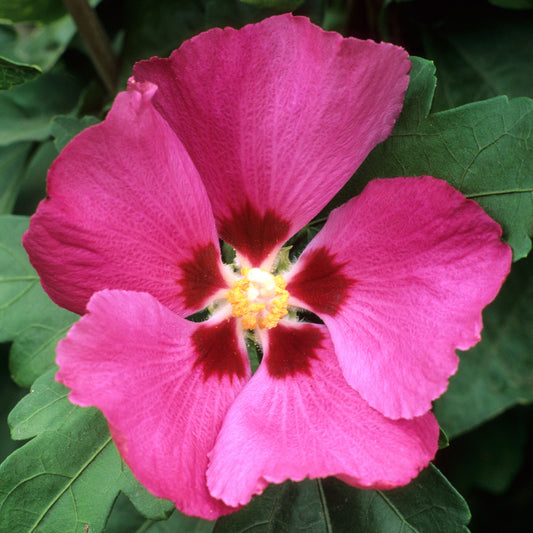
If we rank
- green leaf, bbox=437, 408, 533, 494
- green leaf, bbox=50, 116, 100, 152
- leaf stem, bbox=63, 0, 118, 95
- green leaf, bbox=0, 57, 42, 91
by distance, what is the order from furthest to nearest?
green leaf, bbox=437, 408, 533, 494
leaf stem, bbox=63, 0, 118, 95
green leaf, bbox=50, 116, 100, 152
green leaf, bbox=0, 57, 42, 91

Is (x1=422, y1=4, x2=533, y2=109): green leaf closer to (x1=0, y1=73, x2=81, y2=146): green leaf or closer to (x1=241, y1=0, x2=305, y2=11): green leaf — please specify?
(x1=241, y1=0, x2=305, y2=11): green leaf

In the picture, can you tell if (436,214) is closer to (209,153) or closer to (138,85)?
(209,153)

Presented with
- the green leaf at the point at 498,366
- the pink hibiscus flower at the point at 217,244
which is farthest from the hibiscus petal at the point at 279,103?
the green leaf at the point at 498,366

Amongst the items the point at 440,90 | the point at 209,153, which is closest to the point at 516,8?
the point at 440,90

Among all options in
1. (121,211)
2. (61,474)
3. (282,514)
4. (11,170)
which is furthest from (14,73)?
(282,514)

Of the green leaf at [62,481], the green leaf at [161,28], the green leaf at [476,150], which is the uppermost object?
the green leaf at [161,28]

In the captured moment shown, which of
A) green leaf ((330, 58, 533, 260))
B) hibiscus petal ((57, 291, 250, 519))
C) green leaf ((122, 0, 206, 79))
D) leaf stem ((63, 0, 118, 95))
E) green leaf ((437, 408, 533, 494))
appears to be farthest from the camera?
green leaf ((437, 408, 533, 494))

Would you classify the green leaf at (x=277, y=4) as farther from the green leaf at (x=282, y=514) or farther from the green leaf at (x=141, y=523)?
the green leaf at (x=141, y=523)

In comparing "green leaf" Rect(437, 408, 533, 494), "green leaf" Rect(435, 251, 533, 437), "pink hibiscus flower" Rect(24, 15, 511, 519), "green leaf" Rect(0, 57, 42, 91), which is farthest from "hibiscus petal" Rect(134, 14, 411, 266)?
"green leaf" Rect(437, 408, 533, 494)
